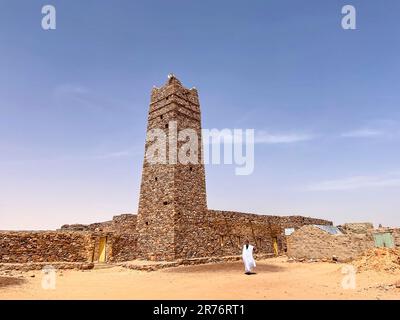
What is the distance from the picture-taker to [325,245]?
21828mm

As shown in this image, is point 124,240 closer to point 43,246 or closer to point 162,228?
point 162,228

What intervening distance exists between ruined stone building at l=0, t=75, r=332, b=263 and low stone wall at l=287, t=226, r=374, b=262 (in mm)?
4647

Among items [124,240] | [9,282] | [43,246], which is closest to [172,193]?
[124,240]

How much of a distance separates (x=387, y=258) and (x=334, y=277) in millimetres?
2613

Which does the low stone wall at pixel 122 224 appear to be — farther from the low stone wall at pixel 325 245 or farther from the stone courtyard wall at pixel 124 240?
the low stone wall at pixel 325 245

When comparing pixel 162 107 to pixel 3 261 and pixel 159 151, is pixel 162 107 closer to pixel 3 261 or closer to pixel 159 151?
pixel 159 151

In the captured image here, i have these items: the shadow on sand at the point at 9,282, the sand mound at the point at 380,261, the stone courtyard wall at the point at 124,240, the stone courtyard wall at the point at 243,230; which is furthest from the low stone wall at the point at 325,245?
the shadow on sand at the point at 9,282

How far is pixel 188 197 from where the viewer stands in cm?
2211

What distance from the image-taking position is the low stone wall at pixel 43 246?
17719 millimetres

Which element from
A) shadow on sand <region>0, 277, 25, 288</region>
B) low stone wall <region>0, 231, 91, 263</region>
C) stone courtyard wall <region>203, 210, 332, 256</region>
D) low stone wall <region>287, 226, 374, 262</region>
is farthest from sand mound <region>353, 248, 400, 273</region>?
low stone wall <region>0, 231, 91, 263</region>

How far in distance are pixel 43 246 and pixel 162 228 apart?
7106 mm

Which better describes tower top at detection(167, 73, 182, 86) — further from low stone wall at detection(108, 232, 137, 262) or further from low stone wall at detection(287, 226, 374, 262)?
low stone wall at detection(287, 226, 374, 262)

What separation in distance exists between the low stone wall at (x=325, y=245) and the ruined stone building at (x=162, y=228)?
15.2 ft
